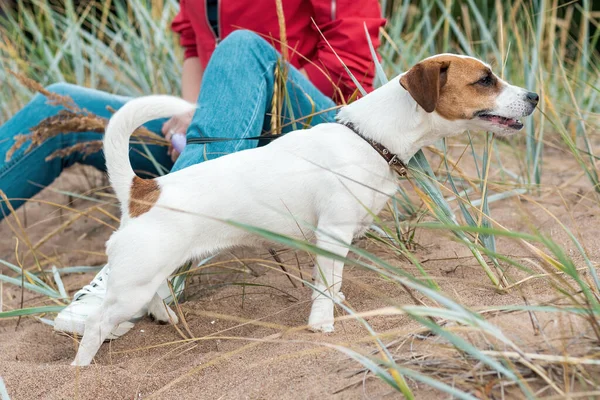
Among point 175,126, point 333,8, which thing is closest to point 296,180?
point 175,126

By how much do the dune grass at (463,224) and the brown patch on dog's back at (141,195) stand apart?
0.25 m

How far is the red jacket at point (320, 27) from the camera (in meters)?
3.01

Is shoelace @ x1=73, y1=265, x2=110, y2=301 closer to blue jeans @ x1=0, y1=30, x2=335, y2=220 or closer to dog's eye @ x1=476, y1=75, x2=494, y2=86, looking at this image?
blue jeans @ x1=0, y1=30, x2=335, y2=220

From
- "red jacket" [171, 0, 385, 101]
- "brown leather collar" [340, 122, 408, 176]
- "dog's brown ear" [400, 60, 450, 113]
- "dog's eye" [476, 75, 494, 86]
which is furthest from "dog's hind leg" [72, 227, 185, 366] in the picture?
"red jacket" [171, 0, 385, 101]

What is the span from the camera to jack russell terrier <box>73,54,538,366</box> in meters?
2.03

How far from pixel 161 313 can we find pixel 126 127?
67 centimetres

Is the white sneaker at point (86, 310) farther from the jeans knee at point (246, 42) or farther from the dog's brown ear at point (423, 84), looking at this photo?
the dog's brown ear at point (423, 84)

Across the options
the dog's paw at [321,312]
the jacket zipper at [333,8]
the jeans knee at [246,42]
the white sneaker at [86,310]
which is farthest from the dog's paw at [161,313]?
the jacket zipper at [333,8]

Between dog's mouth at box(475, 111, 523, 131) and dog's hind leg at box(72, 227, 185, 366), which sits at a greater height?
dog's mouth at box(475, 111, 523, 131)

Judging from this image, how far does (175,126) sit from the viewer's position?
3002 mm

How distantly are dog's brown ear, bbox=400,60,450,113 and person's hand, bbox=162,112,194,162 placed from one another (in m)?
1.10

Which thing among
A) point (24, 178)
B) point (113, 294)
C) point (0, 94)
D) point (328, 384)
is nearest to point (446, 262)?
point (328, 384)

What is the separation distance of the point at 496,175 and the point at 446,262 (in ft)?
3.59

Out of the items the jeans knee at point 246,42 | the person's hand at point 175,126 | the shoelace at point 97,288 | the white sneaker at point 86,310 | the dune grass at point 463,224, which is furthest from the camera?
the person's hand at point 175,126
